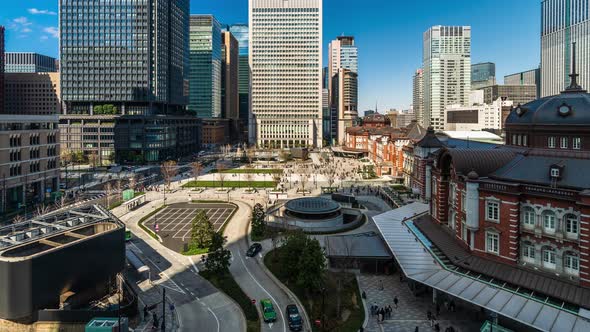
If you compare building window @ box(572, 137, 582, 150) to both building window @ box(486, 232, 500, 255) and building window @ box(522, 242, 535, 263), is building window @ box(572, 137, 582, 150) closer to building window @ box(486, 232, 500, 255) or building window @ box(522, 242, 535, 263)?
building window @ box(522, 242, 535, 263)

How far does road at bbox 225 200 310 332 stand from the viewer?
3475 centimetres

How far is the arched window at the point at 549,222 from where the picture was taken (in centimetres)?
3269

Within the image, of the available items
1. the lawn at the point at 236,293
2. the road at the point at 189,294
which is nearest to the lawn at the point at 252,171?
the road at the point at 189,294

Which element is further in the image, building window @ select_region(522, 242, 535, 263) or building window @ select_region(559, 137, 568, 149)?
building window @ select_region(559, 137, 568, 149)

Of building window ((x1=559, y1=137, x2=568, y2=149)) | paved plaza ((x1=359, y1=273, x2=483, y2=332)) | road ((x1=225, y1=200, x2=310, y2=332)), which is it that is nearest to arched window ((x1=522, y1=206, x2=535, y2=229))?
building window ((x1=559, y1=137, x2=568, y2=149))

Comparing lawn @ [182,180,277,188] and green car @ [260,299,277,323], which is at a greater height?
lawn @ [182,180,277,188]

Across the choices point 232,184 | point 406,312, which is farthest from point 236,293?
point 232,184

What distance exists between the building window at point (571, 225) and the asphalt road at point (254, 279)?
22.9m

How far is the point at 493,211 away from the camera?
36.3 m

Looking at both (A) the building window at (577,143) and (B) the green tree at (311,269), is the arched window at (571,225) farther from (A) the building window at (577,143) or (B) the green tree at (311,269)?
(B) the green tree at (311,269)

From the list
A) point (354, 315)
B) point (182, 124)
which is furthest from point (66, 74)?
point (354, 315)

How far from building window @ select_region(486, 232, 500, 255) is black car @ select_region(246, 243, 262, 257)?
83.9 ft

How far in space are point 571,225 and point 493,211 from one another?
19.8 feet

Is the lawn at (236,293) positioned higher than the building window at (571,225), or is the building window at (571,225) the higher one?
the building window at (571,225)
